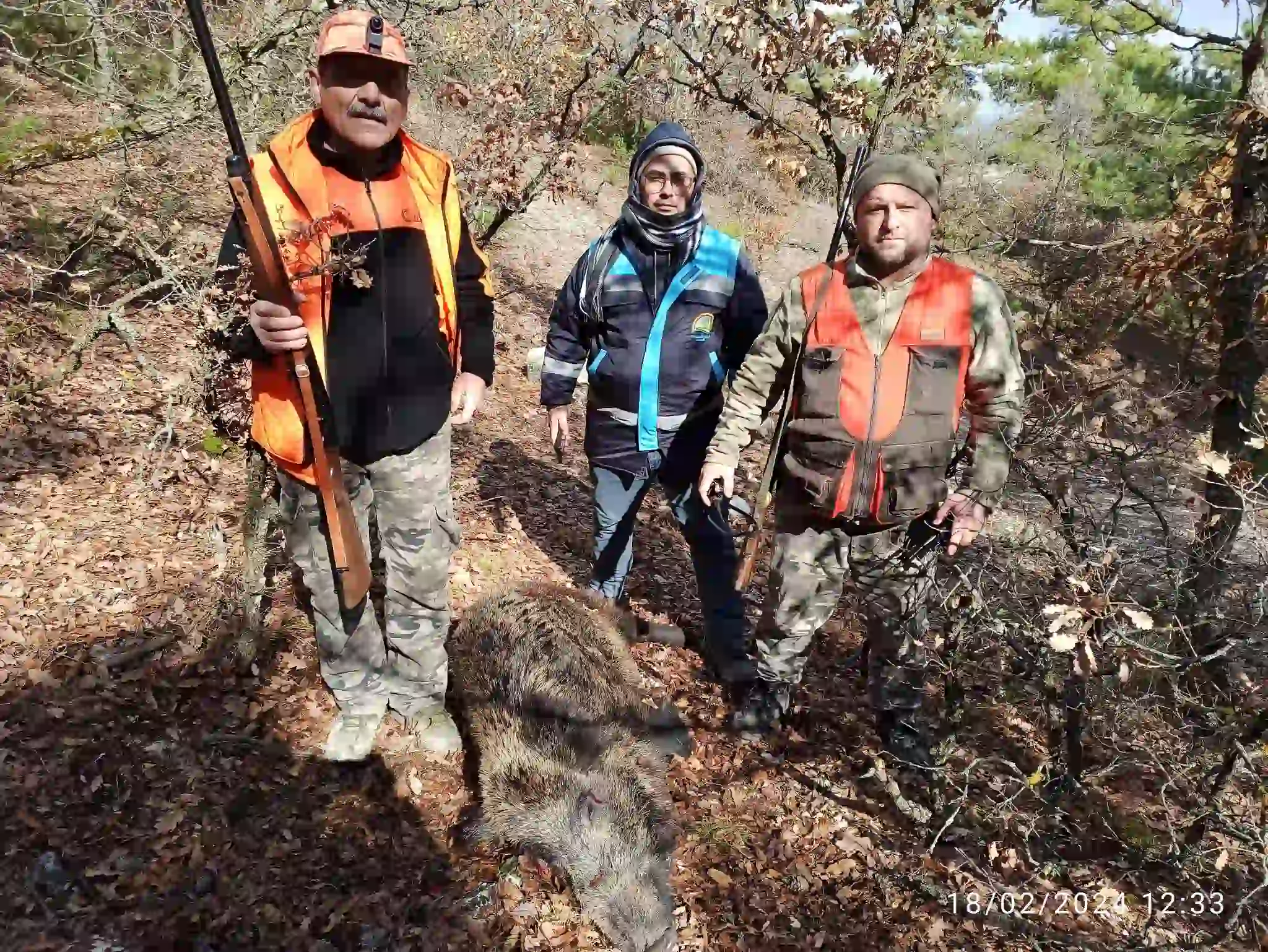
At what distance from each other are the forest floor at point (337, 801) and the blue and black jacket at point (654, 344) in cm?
155

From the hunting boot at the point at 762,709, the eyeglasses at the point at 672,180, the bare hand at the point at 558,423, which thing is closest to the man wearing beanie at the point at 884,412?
the hunting boot at the point at 762,709

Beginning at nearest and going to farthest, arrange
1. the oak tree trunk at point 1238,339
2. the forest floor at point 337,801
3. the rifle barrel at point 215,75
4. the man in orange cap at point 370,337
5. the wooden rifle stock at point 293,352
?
the rifle barrel at point 215,75
the wooden rifle stock at point 293,352
the man in orange cap at point 370,337
the forest floor at point 337,801
the oak tree trunk at point 1238,339

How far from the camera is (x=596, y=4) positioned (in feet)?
19.2

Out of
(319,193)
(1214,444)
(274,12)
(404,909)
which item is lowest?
(404,909)

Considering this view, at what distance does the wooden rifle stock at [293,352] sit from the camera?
2.35 m

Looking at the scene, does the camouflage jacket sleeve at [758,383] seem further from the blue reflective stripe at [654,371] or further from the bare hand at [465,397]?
the bare hand at [465,397]

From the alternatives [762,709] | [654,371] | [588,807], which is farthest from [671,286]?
[588,807]

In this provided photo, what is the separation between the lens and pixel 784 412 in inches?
132

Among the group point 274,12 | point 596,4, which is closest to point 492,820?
point 274,12

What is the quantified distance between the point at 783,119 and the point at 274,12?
358 centimetres

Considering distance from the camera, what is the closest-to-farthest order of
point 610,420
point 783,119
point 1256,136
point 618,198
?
point 1256,136
point 610,420
point 783,119
point 618,198

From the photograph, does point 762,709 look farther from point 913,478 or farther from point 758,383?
point 758,383

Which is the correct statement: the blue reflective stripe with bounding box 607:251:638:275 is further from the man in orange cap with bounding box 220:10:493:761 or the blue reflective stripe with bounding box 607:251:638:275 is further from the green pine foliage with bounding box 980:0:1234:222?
the green pine foliage with bounding box 980:0:1234:222

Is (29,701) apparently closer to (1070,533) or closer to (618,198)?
(1070,533)
